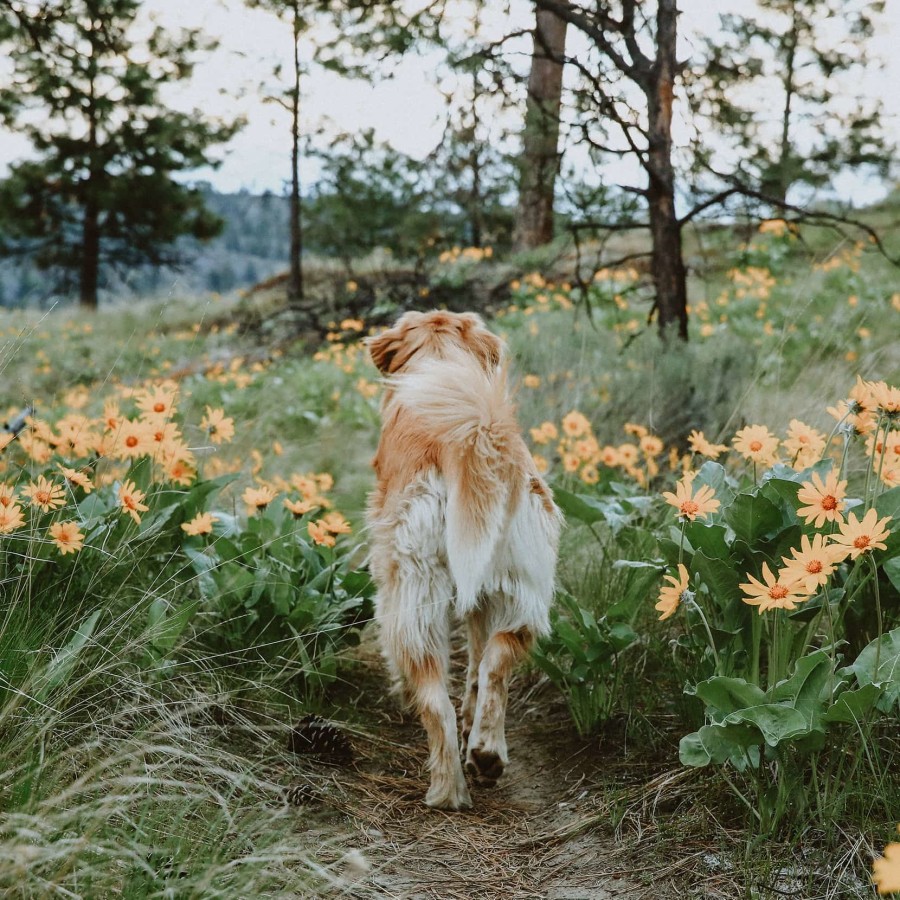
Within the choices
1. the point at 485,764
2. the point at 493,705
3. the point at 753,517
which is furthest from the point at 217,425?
the point at 753,517

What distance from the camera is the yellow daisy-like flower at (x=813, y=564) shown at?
6.33 ft

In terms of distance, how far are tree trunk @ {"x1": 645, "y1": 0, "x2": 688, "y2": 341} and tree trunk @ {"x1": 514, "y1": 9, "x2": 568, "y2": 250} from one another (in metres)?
0.60

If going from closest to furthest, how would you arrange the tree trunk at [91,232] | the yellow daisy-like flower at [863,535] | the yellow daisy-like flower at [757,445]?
the yellow daisy-like flower at [863,535] → the yellow daisy-like flower at [757,445] → the tree trunk at [91,232]

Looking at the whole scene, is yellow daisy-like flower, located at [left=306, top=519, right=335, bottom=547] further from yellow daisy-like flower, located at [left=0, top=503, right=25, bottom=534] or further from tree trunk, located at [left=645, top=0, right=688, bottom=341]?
tree trunk, located at [left=645, top=0, right=688, bottom=341]

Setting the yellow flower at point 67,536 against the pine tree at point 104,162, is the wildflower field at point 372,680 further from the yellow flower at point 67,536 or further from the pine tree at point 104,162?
the pine tree at point 104,162

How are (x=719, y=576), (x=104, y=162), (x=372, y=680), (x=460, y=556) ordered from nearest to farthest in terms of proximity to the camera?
1. (x=719, y=576)
2. (x=460, y=556)
3. (x=372, y=680)
4. (x=104, y=162)

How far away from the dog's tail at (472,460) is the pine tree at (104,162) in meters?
20.4

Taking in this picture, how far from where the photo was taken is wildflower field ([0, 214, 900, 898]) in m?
2.03

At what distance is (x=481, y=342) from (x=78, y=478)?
1790 millimetres

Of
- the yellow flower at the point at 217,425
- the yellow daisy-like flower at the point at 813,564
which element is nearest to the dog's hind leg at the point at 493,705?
the yellow daisy-like flower at the point at 813,564

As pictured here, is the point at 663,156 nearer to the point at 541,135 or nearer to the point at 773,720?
the point at 541,135

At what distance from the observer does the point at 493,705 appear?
2.87 meters

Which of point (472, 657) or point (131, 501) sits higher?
point (131, 501)

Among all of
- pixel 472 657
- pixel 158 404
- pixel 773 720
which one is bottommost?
pixel 472 657
